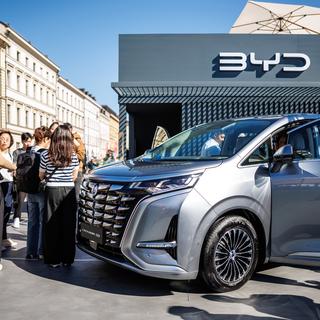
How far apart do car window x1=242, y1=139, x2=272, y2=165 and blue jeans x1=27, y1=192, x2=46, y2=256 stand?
2877 mm

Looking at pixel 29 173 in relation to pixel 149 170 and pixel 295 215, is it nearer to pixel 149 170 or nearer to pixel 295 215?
pixel 149 170

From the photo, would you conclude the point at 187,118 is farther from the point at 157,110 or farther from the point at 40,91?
the point at 40,91

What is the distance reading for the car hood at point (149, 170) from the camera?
4105mm

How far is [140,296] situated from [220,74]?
9.99m

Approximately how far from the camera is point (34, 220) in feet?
19.2

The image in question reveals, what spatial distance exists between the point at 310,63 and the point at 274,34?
141 centimetres

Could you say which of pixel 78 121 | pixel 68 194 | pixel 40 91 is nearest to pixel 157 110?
pixel 68 194

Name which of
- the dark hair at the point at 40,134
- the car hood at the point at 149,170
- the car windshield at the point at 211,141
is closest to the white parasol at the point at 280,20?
the car windshield at the point at 211,141

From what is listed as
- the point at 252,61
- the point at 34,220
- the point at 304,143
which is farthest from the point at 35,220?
the point at 252,61

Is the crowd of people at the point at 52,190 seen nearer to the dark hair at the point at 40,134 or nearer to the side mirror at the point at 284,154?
the dark hair at the point at 40,134

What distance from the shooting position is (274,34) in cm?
1306

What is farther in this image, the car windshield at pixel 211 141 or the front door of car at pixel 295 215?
the car windshield at pixel 211 141

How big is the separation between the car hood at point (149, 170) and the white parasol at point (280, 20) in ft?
36.0

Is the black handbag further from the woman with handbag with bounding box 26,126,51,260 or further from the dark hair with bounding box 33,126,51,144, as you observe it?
the dark hair with bounding box 33,126,51,144
